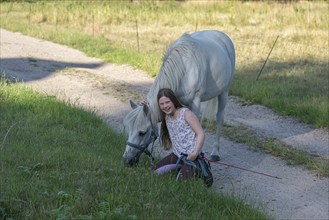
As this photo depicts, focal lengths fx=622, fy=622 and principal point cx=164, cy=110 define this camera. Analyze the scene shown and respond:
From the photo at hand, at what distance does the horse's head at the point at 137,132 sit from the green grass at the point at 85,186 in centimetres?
18

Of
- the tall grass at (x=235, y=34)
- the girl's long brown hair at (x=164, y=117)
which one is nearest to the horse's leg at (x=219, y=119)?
the girl's long brown hair at (x=164, y=117)

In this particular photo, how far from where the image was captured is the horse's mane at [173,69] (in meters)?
6.76

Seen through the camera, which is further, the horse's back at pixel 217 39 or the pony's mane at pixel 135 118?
the horse's back at pixel 217 39

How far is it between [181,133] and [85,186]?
1.46 m

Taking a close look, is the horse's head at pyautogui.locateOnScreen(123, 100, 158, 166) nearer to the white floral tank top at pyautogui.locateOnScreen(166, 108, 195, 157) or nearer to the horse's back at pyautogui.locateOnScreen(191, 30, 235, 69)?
the white floral tank top at pyautogui.locateOnScreen(166, 108, 195, 157)

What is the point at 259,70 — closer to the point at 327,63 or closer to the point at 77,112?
the point at 327,63

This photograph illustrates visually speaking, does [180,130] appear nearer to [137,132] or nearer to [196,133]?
[196,133]

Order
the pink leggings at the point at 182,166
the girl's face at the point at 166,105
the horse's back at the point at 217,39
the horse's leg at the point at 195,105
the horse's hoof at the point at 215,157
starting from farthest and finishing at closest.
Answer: the horse's back at the point at 217,39 → the horse's hoof at the point at 215,157 → the horse's leg at the point at 195,105 → the girl's face at the point at 166,105 → the pink leggings at the point at 182,166

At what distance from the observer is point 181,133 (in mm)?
6645

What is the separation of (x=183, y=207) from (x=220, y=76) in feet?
9.66

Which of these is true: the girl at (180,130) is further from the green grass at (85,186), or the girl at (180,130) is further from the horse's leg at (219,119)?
the horse's leg at (219,119)

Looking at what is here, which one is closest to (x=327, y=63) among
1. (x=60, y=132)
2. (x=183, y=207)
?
(x=60, y=132)

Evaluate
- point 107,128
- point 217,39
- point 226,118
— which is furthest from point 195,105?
point 226,118

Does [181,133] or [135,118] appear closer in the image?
[181,133]
